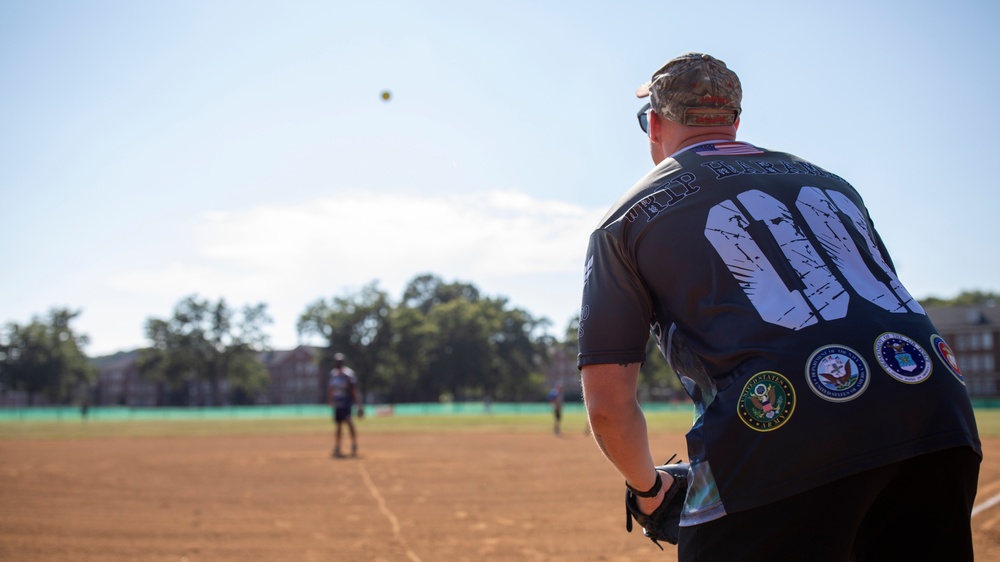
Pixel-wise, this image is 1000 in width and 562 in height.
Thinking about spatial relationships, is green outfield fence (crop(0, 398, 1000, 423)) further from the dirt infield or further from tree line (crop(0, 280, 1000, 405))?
the dirt infield

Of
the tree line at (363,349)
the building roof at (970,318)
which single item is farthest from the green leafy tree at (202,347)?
the building roof at (970,318)

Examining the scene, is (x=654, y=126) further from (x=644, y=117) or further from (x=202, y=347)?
(x=202, y=347)

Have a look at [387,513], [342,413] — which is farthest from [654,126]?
[342,413]

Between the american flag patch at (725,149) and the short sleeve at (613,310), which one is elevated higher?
the american flag patch at (725,149)

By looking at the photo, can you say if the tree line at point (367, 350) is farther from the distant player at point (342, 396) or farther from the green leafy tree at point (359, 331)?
the distant player at point (342, 396)

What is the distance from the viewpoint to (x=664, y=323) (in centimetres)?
190

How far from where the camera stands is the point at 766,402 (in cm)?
163

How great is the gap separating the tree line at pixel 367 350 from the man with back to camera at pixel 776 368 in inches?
3688

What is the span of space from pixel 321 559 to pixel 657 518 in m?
4.65

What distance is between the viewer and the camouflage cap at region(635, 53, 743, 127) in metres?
2.03

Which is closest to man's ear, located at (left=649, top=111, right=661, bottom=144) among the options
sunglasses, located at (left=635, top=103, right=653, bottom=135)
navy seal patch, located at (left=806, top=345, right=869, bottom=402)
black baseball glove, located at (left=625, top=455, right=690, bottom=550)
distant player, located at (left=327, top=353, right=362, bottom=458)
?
sunglasses, located at (left=635, top=103, right=653, bottom=135)

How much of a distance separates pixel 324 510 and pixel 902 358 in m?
7.72

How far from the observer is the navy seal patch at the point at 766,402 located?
5.28 feet

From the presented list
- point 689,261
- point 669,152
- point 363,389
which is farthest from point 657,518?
point 363,389
